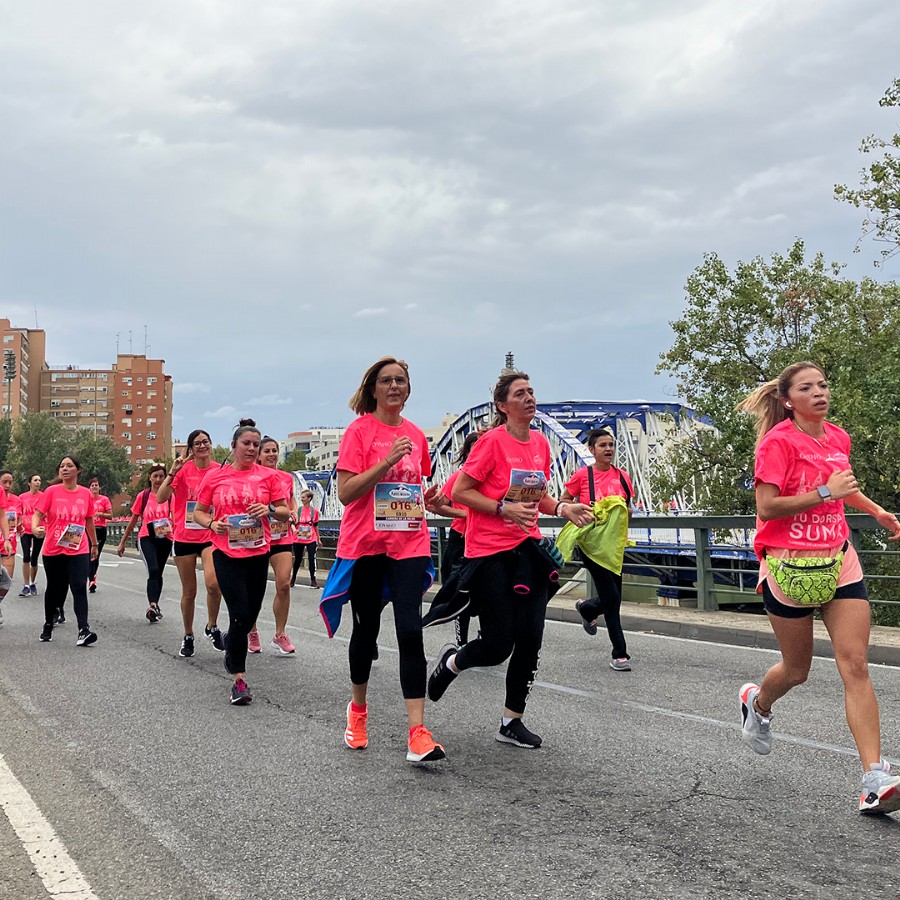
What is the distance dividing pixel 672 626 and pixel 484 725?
5513mm

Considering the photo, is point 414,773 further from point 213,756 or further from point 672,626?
point 672,626

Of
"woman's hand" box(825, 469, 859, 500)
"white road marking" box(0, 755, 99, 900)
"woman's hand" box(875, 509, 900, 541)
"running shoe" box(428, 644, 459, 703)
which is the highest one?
"woman's hand" box(825, 469, 859, 500)

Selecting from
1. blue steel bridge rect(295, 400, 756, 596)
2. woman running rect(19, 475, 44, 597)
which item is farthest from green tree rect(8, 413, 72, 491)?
woman running rect(19, 475, 44, 597)

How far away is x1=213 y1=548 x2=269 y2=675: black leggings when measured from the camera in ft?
22.6

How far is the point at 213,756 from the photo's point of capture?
17.9 ft

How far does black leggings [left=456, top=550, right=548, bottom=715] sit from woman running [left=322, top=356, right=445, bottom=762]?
326mm

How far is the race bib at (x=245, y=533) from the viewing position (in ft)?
23.4

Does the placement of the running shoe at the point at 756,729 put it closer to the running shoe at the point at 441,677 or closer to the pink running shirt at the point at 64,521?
the running shoe at the point at 441,677

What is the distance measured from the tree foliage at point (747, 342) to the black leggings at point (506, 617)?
21750 millimetres

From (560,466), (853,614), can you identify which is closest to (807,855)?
(853,614)

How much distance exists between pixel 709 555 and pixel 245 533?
7.46 metres

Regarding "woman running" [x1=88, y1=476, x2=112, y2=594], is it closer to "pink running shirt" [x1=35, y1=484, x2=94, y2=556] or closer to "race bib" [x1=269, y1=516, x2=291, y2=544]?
"pink running shirt" [x1=35, y1=484, x2=94, y2=556]

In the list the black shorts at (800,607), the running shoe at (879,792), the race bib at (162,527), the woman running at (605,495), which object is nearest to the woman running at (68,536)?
the race bib at (162,527)

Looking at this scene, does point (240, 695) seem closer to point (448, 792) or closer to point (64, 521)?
point (448, 792)
